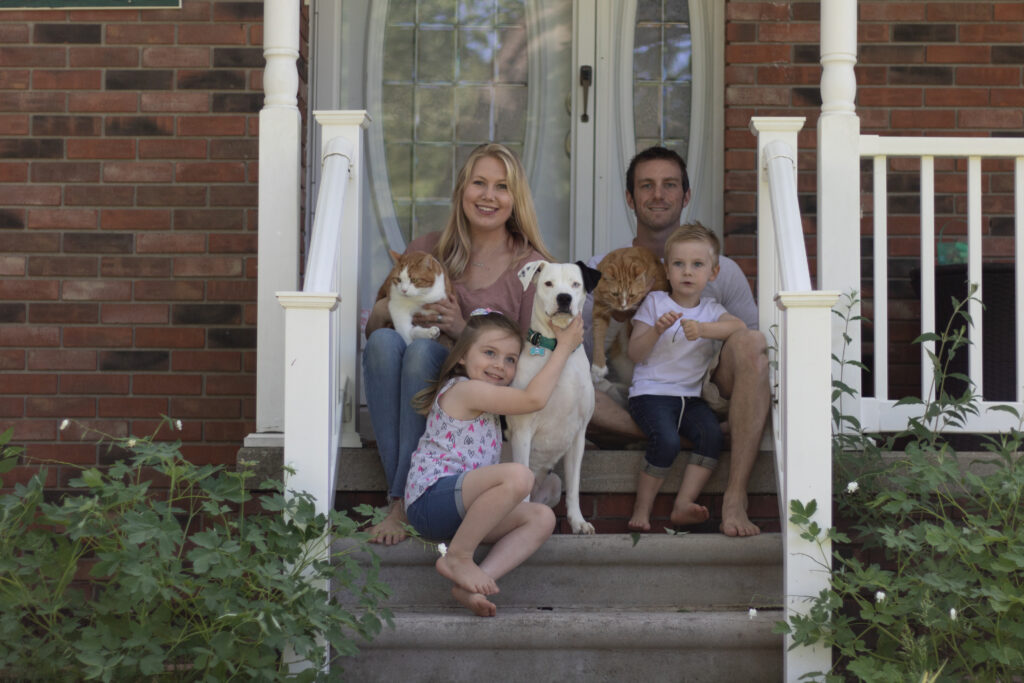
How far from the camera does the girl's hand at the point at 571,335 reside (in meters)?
3.79

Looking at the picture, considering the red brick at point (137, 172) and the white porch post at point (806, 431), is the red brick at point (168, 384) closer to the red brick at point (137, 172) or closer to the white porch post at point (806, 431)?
the red brick at point (137, 172)

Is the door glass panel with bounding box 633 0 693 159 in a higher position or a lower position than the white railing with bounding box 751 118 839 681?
higher

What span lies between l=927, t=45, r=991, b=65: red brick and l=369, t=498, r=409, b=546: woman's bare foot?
10.2 feet

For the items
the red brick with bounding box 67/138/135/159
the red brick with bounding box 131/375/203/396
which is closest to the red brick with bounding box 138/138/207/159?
the red brick with bounding box 67/138/135/159

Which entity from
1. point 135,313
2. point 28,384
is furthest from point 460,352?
point 28,384

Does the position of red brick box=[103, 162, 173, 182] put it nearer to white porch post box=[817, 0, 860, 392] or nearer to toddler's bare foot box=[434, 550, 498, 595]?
toddler's bare foot box=[434, 550, 498, 595]

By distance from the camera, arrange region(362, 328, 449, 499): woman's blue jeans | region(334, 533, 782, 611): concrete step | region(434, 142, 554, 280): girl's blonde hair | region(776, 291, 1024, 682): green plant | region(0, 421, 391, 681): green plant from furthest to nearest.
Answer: region(434, 142, 554, 280): girl's blonde hair
region(362, 328, 449, 499): woman's blue jeans
region(334, 533, 782, 611): concrete step
region(776, 291, 1024, 682): green plant
region(0, 421, 391, 681): green plant

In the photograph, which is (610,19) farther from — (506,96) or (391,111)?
(391,111)

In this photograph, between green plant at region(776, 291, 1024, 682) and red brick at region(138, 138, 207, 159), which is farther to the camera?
red brick at region(138, 138, 207, 159)

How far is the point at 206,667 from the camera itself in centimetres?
306

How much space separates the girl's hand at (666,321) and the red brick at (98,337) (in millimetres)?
2384

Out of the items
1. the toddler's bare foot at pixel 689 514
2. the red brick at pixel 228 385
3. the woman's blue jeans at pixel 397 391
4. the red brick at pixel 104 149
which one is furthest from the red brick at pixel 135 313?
the toddler's bare foot at pixel 689 514

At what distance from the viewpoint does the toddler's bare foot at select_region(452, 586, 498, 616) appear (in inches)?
135

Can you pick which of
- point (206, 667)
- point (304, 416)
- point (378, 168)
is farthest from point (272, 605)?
point (378, 168)
